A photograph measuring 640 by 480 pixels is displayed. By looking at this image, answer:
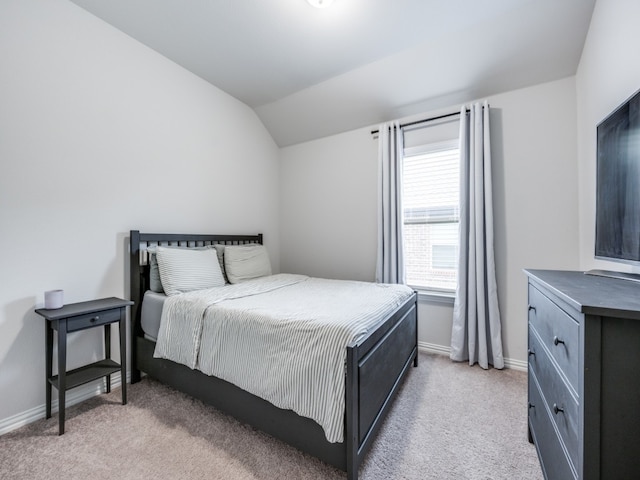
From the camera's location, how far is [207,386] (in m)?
1.80

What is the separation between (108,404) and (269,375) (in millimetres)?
1445

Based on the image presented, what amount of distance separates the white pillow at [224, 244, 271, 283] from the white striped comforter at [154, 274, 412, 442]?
488 mm

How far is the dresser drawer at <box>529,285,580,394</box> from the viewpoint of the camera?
0.85 m

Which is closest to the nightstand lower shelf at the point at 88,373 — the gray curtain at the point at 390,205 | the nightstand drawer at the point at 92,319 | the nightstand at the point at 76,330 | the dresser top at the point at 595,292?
the nightstand at the point at 76,330

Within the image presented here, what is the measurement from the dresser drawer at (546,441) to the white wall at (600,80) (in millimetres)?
817

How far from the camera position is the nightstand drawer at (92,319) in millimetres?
1736

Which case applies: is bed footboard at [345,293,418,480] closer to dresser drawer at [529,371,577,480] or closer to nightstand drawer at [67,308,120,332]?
dresser drawer at [529,371,577,480]

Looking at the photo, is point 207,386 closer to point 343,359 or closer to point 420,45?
point 343,359

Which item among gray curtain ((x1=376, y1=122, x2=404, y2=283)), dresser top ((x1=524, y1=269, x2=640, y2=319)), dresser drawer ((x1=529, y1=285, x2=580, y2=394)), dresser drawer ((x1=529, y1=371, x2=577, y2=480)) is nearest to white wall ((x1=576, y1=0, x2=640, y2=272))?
dresser top ((x1=524, y1=269, x2=640, y2=319))

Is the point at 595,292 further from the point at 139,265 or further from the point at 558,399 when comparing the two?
the point at 139,265

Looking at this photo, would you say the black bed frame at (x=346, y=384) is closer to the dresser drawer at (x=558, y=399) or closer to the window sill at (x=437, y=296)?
the window sill at (x=437, y=296)

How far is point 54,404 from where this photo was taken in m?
1.88

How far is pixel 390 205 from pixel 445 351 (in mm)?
1608

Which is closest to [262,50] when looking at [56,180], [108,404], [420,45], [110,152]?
[420,45]
